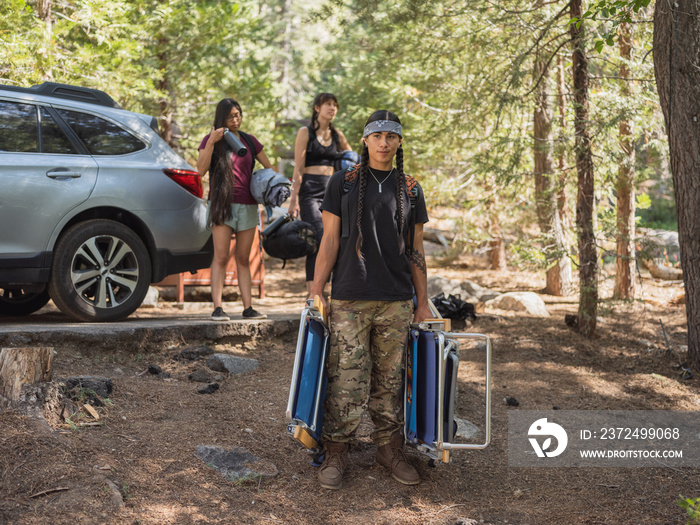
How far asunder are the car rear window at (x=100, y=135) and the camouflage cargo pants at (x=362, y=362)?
10.8ft

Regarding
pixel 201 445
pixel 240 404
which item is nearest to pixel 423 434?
pixel 201 445

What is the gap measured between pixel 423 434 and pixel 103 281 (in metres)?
3.56

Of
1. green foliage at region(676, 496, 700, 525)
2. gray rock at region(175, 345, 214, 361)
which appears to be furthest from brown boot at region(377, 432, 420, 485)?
gray rock at region(175, 345, 214, 361)

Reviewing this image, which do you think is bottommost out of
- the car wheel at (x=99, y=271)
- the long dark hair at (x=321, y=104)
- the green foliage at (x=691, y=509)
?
the green foliage at (x=691, y=509)

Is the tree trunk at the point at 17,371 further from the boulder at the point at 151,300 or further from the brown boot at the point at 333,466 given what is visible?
the boulder at the point at 151,300

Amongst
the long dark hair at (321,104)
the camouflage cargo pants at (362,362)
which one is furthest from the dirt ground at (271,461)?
the long dark hair at (321,104)

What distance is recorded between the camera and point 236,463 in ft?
13.1

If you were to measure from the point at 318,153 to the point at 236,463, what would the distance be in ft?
10.9

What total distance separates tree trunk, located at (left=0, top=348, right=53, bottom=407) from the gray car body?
71.3 inches

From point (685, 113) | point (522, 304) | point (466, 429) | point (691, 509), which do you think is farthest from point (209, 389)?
point (522, 304)

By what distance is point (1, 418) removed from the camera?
379 cm

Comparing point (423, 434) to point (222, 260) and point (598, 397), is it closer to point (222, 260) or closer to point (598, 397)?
point (598, 397)

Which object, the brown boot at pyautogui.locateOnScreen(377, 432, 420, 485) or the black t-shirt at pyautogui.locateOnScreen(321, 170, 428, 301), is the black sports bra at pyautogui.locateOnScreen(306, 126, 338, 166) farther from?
the brown boot at pyautogui.locateOnScreen(377, 432, 420, 485)

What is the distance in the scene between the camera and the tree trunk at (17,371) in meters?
3.98
